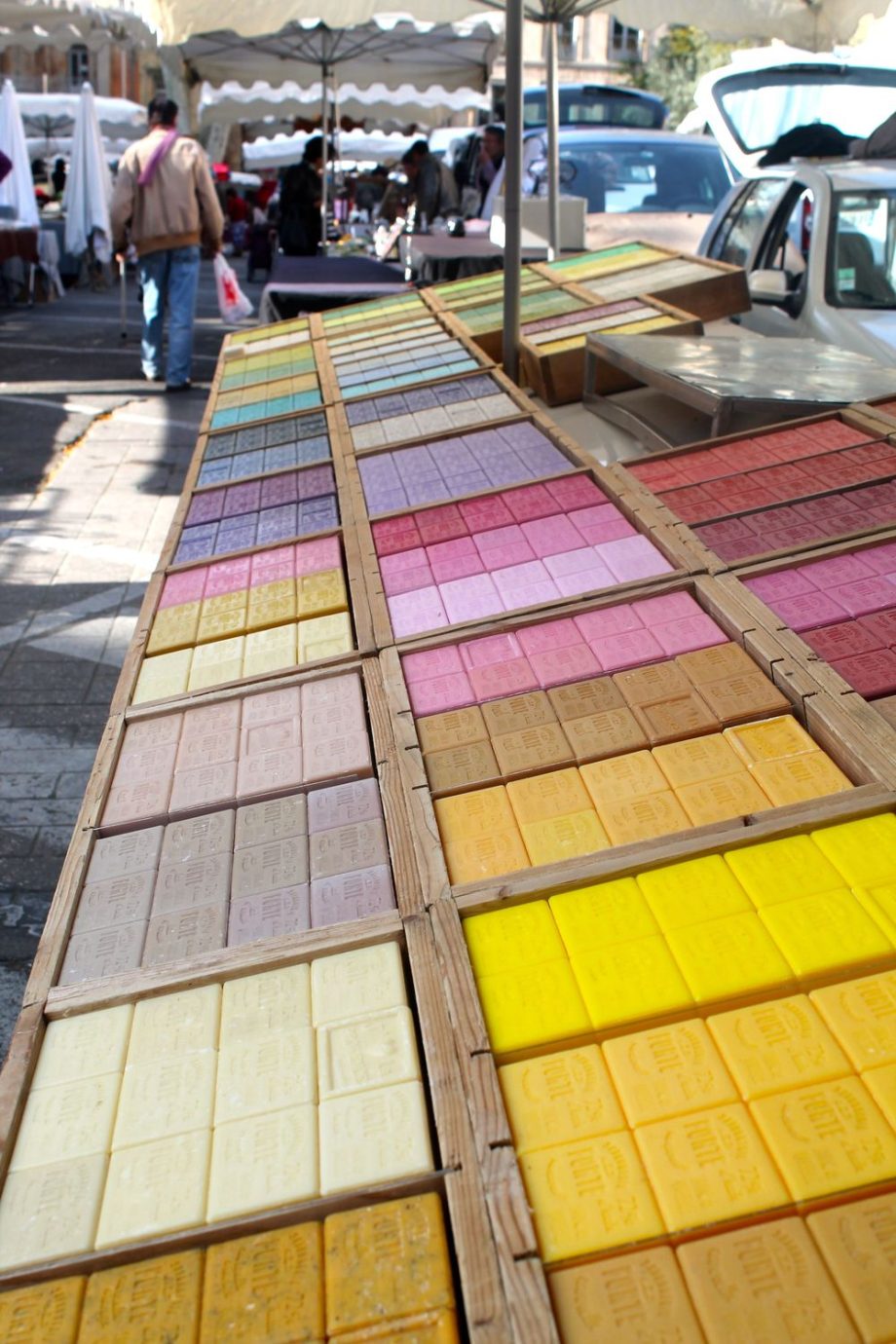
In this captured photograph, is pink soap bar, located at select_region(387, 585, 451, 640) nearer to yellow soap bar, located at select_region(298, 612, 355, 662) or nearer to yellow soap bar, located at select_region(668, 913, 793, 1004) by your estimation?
yellow soap bar, located at select_region(298, 612, 355, 662)

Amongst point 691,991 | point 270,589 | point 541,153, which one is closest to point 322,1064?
point 691,991

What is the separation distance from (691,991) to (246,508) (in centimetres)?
222

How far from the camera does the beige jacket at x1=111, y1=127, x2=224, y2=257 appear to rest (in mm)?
8164

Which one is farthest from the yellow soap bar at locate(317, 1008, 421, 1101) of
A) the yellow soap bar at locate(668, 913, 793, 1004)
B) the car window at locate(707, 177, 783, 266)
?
the car window at locate(707, 177, 783, 266)

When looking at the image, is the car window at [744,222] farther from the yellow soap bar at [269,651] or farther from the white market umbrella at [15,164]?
the white market umbrella at [15,164]

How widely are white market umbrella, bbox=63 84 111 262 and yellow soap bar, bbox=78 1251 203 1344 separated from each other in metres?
13.0

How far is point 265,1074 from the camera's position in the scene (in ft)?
4.24

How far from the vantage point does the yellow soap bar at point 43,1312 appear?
1.05 metres

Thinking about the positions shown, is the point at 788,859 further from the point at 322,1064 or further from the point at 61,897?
the point at 61,897

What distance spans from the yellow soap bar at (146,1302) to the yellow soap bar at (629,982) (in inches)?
19.7

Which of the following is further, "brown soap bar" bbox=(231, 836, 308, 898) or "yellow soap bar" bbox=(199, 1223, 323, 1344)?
"brown soap bar" bbox=(231, 836, 308, 898)

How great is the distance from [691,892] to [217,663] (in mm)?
1208

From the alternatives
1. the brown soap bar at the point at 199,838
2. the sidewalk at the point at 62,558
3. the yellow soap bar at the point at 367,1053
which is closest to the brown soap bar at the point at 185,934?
the brown soap bar at the point at 199,838

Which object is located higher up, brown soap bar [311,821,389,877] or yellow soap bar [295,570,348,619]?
yellow soap bar [295,570,348,619]
